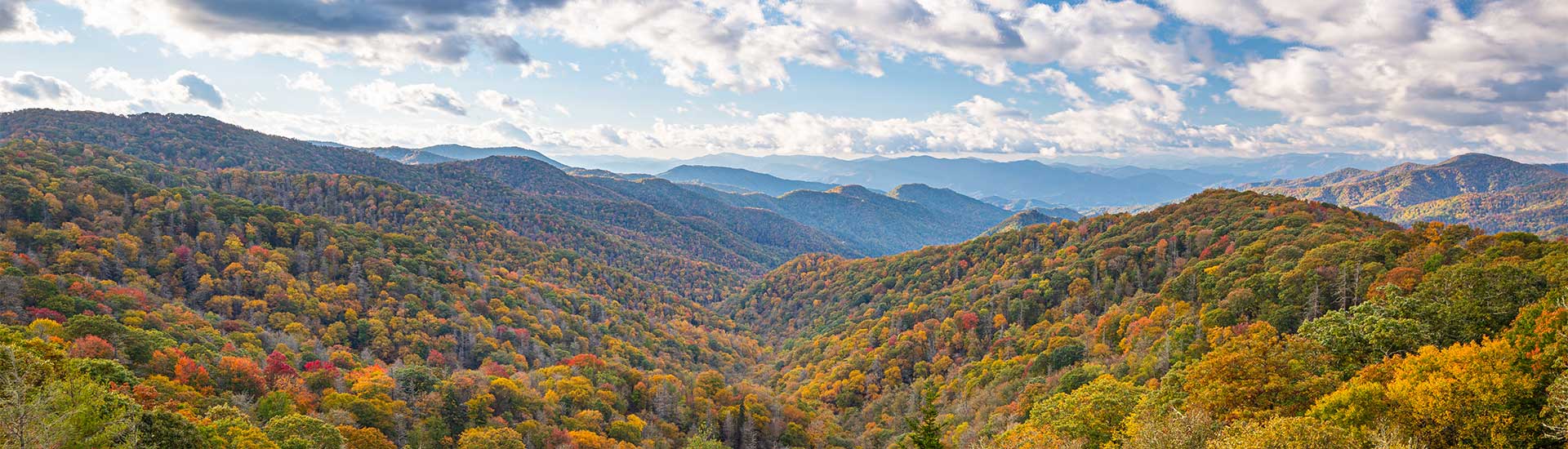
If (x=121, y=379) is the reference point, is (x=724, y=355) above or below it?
below

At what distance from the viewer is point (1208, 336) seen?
58688mm

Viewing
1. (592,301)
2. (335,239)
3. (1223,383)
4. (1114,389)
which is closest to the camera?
(1223,383)

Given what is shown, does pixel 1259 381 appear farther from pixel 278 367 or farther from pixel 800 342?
pixel 800 342

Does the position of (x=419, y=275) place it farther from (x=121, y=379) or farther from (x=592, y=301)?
(x=121, y=379)

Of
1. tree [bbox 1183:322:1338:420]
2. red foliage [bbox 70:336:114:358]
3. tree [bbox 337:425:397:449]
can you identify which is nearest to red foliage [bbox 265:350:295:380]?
red foliage [bbox 70:336:114:358]

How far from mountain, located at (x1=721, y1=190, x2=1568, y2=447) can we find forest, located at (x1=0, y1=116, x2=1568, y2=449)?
11.7 inches

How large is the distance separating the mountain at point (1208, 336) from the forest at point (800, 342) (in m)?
0.30

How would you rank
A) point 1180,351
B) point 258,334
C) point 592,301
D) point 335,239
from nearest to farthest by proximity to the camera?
1. point 1180,351
2. point 258,334
3. point 335,239
4. point 592,301

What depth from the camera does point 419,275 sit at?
405ft

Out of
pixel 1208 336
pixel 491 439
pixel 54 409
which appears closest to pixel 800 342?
pixel 491 439

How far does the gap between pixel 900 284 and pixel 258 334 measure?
13485 cm

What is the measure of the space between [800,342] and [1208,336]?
11779 centimetres

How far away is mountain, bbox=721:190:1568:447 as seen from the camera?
107 ft

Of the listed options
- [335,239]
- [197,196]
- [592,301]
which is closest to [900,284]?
[592,301]
